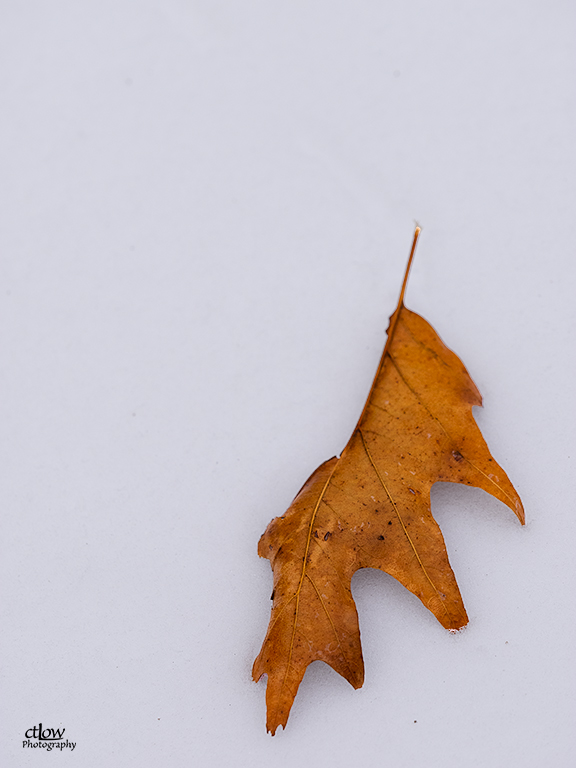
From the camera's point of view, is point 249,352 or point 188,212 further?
point 188,212

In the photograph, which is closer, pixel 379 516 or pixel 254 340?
pixel 379 516

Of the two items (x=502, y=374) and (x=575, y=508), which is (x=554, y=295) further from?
(x=575, y=508)

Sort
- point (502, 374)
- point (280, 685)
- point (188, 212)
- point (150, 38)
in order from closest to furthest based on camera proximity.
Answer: point (280, 685), point (502, 374), point (188, 212), point (150, 38)

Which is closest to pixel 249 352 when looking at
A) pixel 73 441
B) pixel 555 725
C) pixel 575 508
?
pixel 73 441
